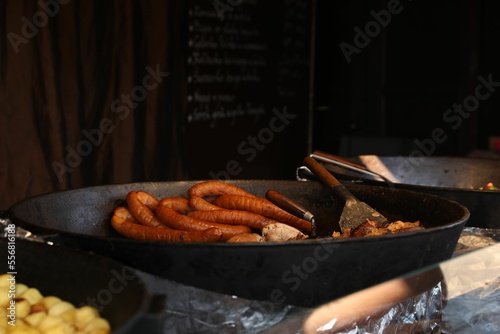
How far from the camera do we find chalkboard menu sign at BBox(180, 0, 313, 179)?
4.78 metres

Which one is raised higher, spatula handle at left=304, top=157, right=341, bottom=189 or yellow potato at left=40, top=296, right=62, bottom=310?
spatula handle at left=304, top=157, right=341, bottom=189

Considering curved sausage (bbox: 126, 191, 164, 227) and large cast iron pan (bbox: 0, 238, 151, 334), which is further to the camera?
curved sausage (bbox: 126, 191, 164, 227)

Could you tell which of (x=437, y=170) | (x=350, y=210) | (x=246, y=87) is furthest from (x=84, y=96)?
(x=350, y=210)

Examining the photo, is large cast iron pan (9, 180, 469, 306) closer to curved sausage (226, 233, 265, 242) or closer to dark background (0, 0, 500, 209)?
curved sausage (226, 233, 265, 242)

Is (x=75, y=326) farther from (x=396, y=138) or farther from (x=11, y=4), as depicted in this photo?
(x=396, y=138)

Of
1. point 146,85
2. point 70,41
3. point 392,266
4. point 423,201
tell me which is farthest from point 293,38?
point 392,266

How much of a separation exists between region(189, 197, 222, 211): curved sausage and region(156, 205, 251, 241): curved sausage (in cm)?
10

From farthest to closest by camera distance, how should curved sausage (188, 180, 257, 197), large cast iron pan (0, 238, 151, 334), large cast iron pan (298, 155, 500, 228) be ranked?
large cast iron pan (298, 155, 500, 228) < curved sausage (188, 180, 257, 197) < large cast iron pan (0, 238, 151, 334)

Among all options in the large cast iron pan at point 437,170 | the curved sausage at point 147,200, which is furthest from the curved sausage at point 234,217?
the large cast iron pan at point 437,170

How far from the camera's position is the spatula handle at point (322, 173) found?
1.83m

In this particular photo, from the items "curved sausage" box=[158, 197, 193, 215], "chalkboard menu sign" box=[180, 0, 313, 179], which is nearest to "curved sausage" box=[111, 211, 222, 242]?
"curved sausage" box=[158, 197, 193, 215]

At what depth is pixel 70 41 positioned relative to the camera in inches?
144

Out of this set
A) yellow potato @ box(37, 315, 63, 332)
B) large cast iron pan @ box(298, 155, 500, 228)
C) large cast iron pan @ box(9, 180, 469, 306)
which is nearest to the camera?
yellow potato @ box(37, 315, 63, 332)

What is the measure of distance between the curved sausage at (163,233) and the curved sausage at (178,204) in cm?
12
